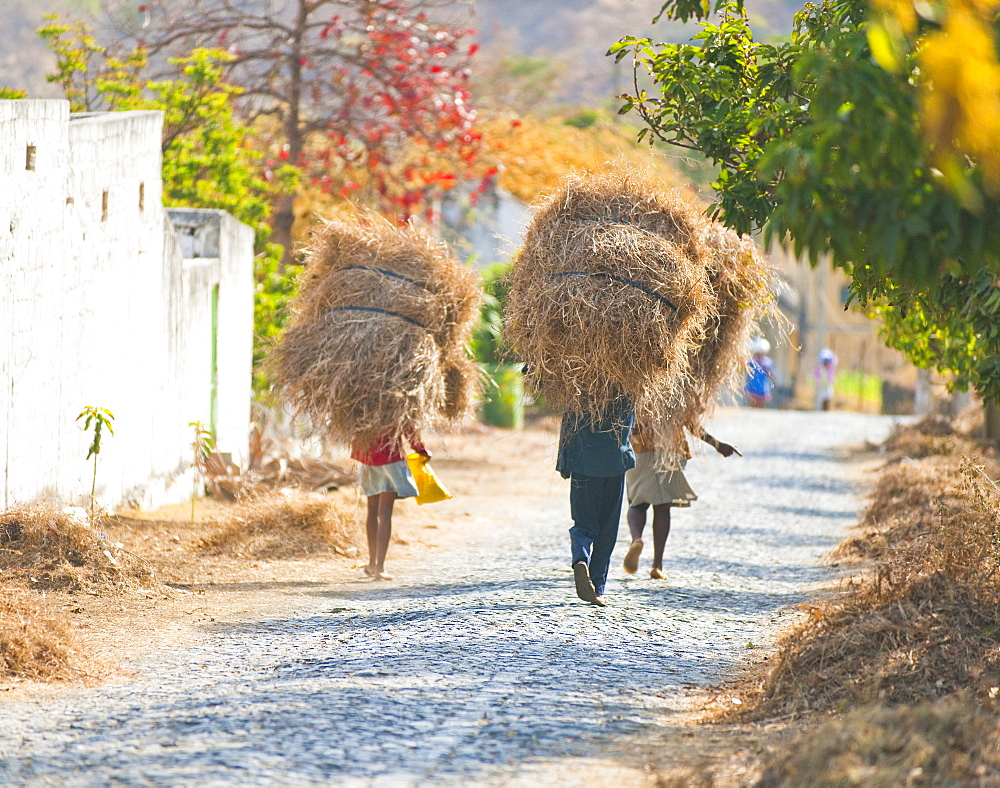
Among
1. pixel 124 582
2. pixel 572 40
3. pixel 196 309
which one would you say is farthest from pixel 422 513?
pixel 572 40

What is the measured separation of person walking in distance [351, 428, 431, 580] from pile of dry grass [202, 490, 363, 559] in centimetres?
108

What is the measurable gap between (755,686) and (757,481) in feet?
30.7

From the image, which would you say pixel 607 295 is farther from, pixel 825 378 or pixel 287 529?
pixel 825 378

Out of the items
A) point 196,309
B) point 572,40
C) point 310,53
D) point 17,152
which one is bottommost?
point 196,309

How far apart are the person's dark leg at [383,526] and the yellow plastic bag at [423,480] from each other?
242 millimetres

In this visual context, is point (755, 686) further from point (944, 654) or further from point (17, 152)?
point (17, 152)

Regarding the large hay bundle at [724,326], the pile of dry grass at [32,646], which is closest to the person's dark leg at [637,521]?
the large hay bundle at [724,326]

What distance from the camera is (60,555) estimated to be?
685 cm

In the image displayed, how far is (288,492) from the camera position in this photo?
9.79 m

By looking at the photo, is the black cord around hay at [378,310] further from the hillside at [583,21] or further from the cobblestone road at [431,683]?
the hillside at [583,21]

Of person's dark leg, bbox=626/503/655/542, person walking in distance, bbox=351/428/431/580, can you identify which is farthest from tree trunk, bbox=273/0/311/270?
person's dark leg, bbox=626/503/655/542

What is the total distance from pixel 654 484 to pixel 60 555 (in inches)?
146

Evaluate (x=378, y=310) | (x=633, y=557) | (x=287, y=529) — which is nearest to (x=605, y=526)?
(x=633, y=557)

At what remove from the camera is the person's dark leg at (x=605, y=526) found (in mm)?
6832
